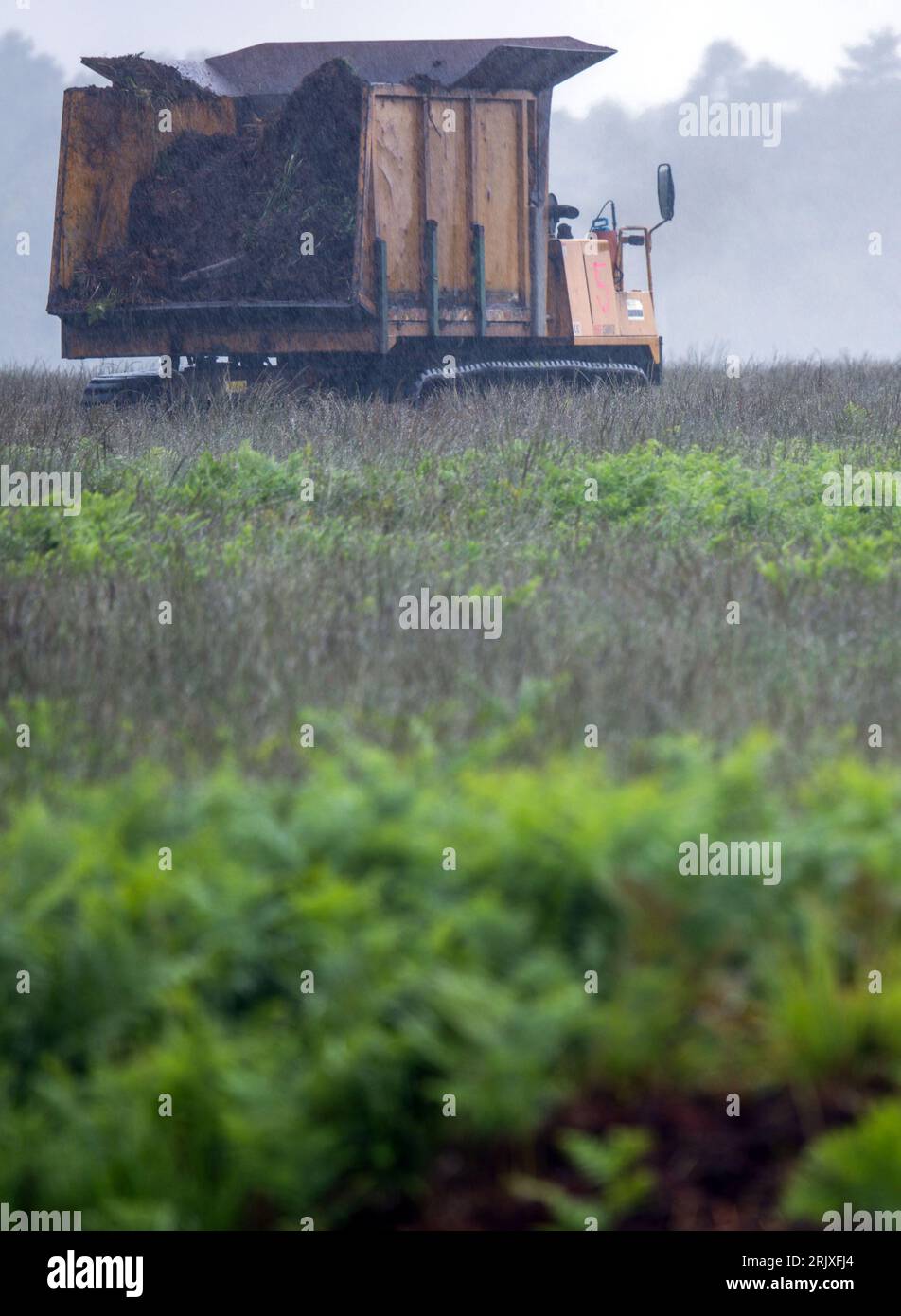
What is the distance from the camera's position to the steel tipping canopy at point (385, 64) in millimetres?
14109

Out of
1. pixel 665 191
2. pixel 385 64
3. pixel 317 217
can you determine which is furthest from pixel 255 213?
pixel 665 191

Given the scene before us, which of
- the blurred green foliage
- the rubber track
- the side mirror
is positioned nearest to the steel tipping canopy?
the side mirror

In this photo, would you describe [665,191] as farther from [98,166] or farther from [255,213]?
[98,166]

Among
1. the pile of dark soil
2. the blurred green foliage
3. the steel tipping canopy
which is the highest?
the steel tipping canopy

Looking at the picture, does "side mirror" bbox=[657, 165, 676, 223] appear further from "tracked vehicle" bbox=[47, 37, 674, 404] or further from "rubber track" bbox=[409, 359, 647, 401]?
"rubber track" bbox=[409, 359, 647, 401]

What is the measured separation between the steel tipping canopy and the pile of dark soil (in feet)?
2.55

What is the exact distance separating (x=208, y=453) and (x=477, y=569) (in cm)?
282

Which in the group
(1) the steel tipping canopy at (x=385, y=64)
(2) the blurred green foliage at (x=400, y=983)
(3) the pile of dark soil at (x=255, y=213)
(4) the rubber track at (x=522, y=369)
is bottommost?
(2) the blurred green foliage at (x=400, y=983)

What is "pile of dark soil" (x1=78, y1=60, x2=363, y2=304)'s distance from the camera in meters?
13.6

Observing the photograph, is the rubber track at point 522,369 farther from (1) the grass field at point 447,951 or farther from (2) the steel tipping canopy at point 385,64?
(1) the grass field at point 447,951

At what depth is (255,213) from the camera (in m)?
13.7

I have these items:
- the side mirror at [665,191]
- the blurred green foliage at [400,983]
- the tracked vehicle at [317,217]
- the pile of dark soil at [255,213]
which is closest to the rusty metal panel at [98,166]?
the tracked vehicle at [317,217]

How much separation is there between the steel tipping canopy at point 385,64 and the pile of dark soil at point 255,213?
776mm
